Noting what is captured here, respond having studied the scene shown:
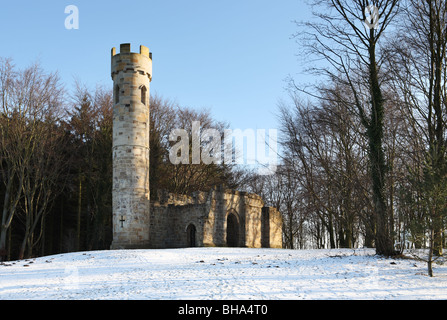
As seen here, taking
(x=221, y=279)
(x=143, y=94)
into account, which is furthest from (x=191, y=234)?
(x=221, y=279)

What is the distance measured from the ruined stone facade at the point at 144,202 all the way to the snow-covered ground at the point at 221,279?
5.31 metres

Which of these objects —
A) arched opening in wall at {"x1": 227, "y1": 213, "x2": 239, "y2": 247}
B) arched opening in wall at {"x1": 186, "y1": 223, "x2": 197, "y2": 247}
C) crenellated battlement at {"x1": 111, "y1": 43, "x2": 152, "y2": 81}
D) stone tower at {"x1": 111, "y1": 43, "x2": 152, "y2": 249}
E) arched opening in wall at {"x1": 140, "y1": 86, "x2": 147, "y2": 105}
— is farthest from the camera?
arched opening in wall at {"x1": 227, "y1": 213, "x2": 239, "y2": 247}

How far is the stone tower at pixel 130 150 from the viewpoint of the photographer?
2172cm

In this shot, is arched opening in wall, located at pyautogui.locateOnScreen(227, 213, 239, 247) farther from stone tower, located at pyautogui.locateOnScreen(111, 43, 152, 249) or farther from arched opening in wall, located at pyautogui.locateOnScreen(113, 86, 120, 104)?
arched opening in wall, located at pyautogui.locateOnScreen(113, 86, 120, 104)

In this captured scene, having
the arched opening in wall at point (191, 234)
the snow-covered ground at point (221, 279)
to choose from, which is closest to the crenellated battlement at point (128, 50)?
the arched opening in wall at point (191, 234)

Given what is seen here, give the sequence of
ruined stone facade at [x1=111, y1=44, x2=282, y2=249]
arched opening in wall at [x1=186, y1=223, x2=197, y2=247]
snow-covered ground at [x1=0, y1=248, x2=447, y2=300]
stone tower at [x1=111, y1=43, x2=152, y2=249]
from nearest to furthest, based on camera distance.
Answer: snow-covered ground at [x1=0, y1=248, x2=447, y2=300] < stone tower at [x1=111, y1=43, x2=152, y2=249] < ruined stone facade at [x1=111, y1=44, x2=282, y2=249] < arched opening in wall at [x1=186, y1=223, x2=197, y2=247]

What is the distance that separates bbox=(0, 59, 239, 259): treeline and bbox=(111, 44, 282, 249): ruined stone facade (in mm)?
5219

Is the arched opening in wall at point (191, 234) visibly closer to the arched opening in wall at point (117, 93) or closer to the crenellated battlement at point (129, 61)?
the arched opening in wall at point (117, 93)

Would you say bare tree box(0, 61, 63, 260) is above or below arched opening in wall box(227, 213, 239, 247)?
above

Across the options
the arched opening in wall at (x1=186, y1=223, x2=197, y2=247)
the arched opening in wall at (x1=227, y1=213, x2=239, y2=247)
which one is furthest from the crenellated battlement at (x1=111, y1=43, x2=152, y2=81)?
the arched opening in wall at (x1=227, y1=213, x2=239, y2=247)

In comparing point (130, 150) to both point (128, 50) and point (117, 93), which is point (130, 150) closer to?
point (117, 93)

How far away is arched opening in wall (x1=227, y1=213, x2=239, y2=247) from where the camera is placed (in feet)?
88.4

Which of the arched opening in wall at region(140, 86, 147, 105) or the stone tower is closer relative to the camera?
the stone tower

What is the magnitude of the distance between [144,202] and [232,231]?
23.4ft
